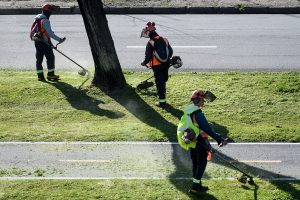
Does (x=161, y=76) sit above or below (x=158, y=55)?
below

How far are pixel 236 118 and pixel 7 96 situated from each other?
574 centimetres

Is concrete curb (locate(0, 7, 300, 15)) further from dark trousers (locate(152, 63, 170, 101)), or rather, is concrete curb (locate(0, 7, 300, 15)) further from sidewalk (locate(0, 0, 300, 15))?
dark trousers (locate(152, 63, 170, 101))

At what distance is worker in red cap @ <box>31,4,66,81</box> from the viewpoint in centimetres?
1502

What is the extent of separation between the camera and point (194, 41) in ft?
62.5

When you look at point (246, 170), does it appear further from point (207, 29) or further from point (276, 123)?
point (207, 29)

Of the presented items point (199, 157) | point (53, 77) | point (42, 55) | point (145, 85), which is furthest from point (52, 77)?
point (199, 157)

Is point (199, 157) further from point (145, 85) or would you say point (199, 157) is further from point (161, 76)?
point (145, 85)

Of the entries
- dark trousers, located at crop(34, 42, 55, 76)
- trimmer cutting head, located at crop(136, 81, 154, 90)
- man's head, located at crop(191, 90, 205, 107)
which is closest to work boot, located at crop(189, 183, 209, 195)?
man's head, located at crop(191, 90, 205, 107)

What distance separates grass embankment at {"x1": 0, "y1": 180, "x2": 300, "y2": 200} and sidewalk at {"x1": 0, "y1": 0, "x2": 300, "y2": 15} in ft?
42.4

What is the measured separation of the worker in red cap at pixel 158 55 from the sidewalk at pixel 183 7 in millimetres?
9132

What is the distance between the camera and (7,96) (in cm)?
1477

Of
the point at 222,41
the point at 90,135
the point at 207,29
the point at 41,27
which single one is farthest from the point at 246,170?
the point at 207,29

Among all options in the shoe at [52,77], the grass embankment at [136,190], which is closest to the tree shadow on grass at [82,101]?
the shoe at [52,77]

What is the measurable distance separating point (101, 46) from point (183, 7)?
8.44 m
